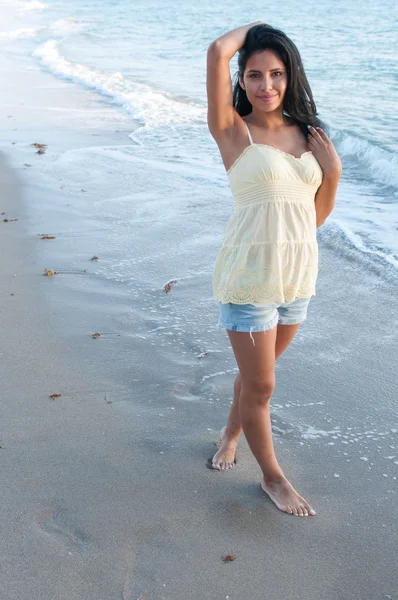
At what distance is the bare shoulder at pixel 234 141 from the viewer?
2.63m

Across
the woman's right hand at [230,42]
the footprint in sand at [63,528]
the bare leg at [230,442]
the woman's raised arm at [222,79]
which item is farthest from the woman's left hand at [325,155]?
the footprint in sand at [63,528]

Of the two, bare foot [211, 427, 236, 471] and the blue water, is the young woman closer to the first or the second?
bare foot [211, 427, 236, 471]

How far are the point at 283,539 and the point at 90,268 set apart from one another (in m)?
3.13

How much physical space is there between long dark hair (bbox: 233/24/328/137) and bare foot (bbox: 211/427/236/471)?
1.37 m

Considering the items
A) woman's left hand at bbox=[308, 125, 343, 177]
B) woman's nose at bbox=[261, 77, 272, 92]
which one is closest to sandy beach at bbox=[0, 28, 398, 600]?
woman's left hand at bbox=[308, 125, 343, 177]

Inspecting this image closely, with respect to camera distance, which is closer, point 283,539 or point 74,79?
point 283,539

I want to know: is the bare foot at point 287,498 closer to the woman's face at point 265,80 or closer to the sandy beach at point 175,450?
the sandy beach at point 175,450

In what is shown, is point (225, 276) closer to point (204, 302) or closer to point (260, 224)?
point (260, 224)

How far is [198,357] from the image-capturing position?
4.09 metres

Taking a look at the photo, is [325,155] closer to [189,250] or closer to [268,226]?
[268,226]

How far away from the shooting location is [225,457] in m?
3.15

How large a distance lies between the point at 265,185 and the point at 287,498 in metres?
1.25

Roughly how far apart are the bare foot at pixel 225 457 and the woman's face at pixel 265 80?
1438 millimetres

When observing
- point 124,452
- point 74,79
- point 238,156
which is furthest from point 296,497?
point 74,79
